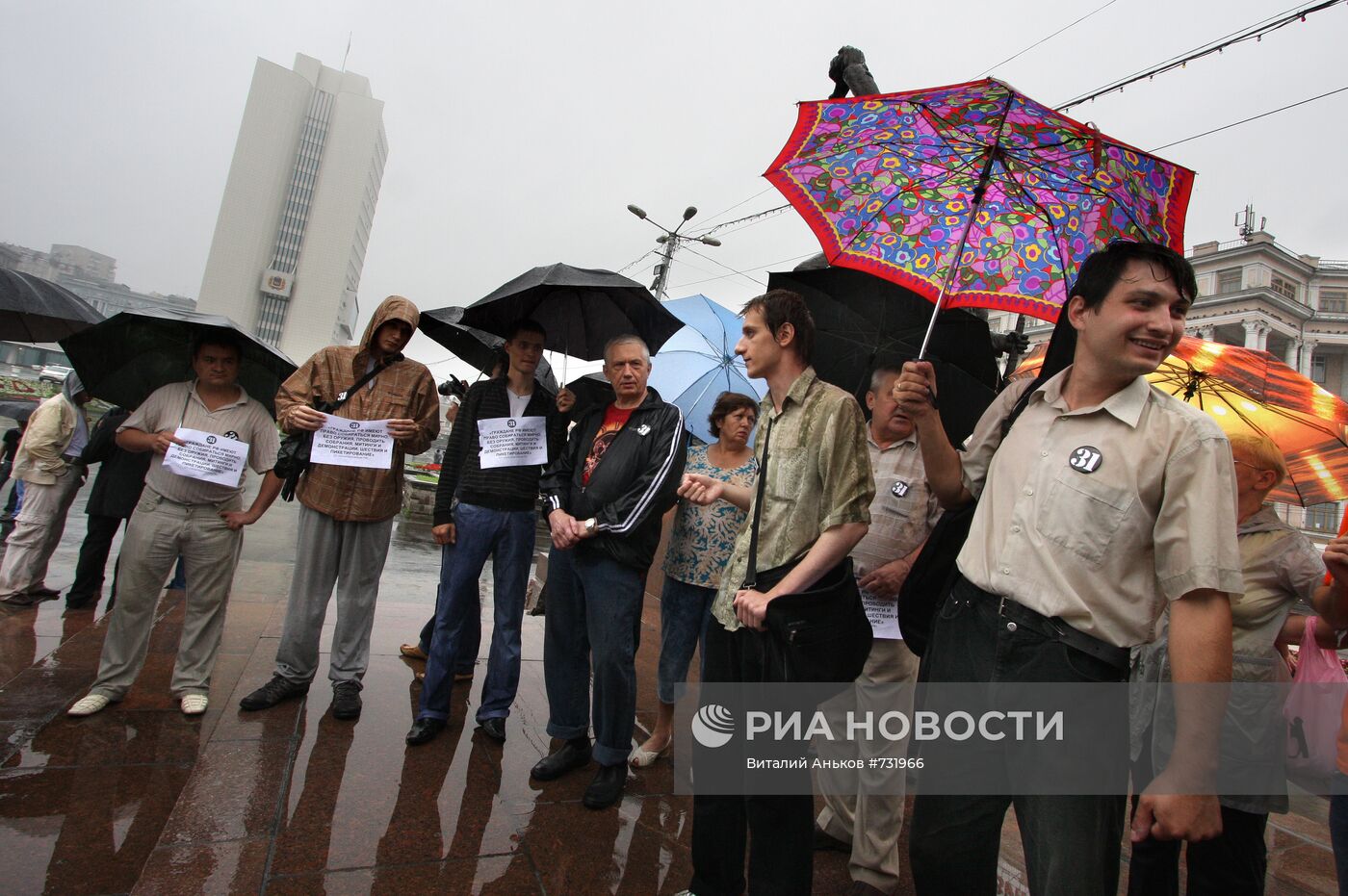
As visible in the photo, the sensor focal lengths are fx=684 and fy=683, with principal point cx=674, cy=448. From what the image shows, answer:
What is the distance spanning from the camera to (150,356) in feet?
13.2

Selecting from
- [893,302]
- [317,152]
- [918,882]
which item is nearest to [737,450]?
[893,302]

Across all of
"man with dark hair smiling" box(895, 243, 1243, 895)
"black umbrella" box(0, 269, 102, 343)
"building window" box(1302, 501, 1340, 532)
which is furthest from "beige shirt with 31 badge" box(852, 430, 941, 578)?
"building window" box(1302, 501, 1340, 532)

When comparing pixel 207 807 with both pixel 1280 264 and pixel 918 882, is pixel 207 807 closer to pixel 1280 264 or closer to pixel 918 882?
pixel 918 882

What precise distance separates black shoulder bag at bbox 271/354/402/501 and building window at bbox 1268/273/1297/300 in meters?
50.5

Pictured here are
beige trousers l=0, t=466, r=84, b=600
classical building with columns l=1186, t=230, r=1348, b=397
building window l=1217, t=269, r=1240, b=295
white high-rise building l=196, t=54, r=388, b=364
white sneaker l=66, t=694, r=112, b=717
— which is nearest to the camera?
white sneaker l=66, t=694, r=112, b=717

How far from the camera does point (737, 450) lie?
3861 mm

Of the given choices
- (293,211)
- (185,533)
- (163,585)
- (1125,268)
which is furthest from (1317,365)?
(293,211)

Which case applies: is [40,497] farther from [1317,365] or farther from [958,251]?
[1317,365]

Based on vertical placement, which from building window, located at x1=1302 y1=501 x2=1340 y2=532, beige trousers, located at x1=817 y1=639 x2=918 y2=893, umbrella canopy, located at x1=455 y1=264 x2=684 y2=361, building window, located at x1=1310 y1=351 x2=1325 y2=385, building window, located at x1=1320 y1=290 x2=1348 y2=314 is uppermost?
building window, located at x1=1320 y1=290 x2=1348 y2=314

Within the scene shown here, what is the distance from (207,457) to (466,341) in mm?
1737

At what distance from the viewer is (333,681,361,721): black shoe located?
357cm

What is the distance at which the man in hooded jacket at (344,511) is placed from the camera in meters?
3.76

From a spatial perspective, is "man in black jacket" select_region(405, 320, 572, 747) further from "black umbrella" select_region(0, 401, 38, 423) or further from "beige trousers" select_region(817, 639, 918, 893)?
"black umbrella" select_region(0, 401, 38, 423)

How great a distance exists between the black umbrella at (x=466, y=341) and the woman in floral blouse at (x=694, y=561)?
1.37m
